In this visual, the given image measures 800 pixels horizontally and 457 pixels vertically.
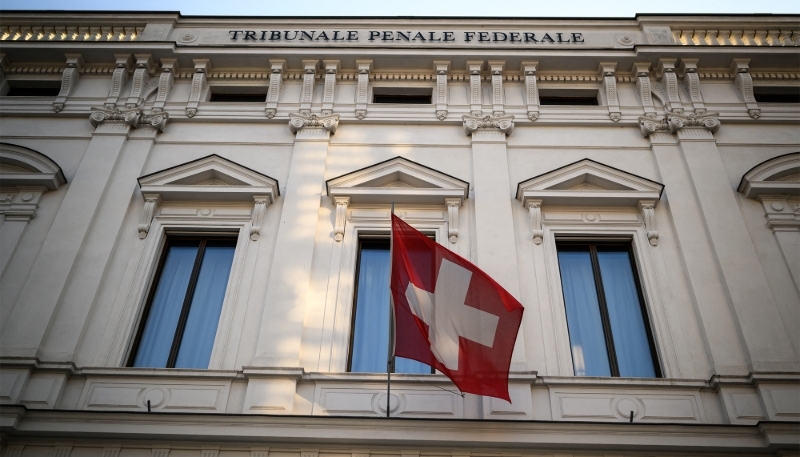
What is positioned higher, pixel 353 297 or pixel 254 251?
pixel 254 251

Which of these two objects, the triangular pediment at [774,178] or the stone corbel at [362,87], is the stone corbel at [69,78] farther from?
the triangular pediment at [774,178]

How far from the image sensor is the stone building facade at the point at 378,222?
9359 mm

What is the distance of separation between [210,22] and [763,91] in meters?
12.0

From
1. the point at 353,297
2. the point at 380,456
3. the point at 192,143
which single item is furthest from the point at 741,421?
the point at 192,143

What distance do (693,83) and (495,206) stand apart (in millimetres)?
5474

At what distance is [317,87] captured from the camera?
14.8 m

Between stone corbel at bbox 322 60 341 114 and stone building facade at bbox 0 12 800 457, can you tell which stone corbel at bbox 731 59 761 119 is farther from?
stone corbel at bbox 322 60 341 114

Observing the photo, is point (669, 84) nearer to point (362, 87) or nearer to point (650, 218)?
point (650, 218)

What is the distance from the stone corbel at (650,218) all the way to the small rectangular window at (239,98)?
7.98m

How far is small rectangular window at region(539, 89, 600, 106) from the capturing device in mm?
14797

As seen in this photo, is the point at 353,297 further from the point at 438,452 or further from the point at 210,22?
the point at 210,22

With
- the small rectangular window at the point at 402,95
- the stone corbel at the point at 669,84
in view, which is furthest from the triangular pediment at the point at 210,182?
the stone corbel at the point at 669,84

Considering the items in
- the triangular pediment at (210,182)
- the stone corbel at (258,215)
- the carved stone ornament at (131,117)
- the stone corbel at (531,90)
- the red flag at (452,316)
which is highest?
the stone corbel at (531,90)

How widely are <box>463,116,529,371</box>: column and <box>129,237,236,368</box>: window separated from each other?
4.30 meters
